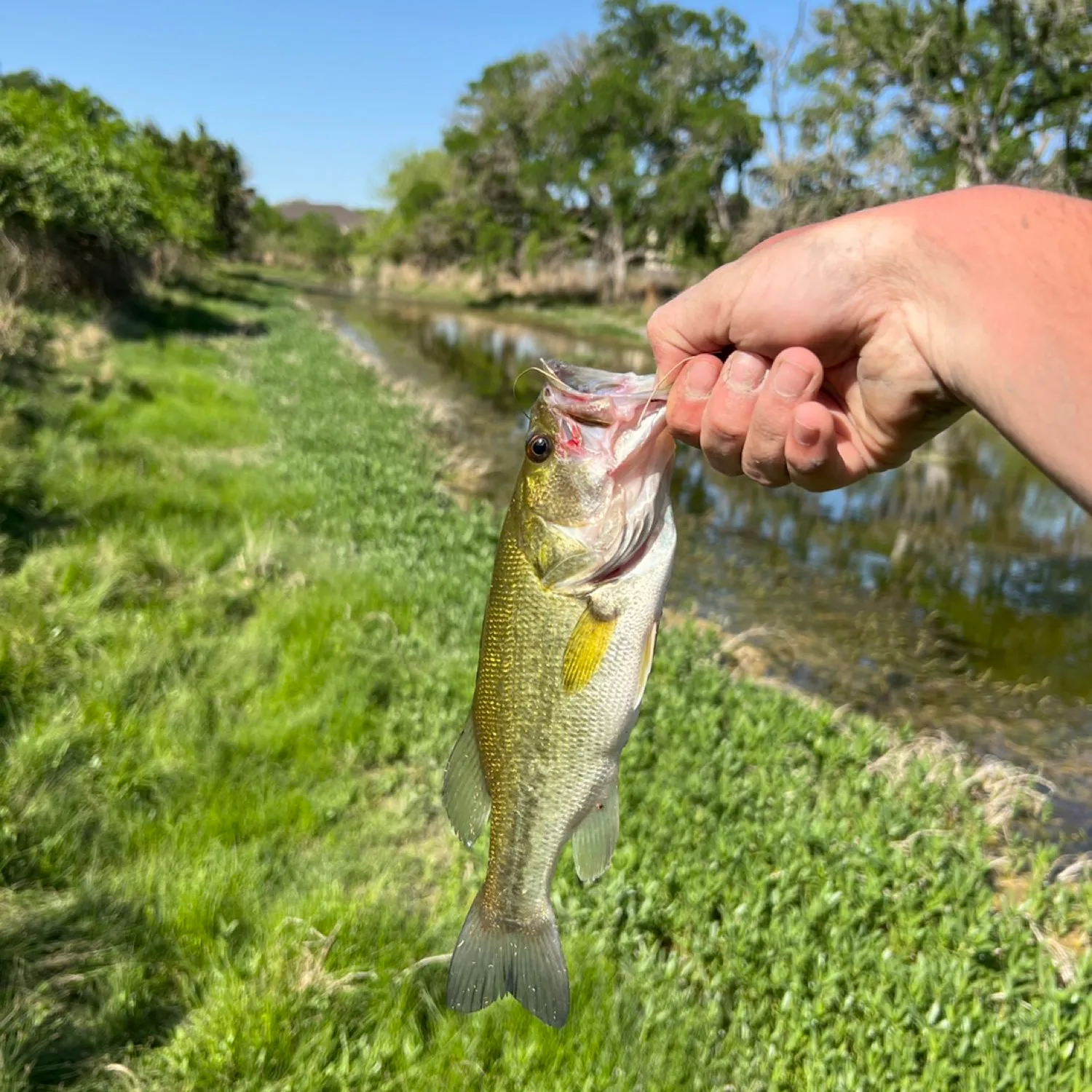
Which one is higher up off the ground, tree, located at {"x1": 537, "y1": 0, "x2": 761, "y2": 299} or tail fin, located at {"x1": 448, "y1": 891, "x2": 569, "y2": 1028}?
tree, located at {"x1": 537, "y1": 0, "x2": 761, "y2": 299}

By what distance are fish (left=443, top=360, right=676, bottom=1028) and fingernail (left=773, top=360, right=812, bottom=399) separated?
302 mm

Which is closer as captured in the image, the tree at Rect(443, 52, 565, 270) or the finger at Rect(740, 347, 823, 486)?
the finger at Rect(740, 347, 823, 486)

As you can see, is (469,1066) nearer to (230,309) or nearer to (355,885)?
(355,885)

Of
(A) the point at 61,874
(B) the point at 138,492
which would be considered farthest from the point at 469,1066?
(B) the point at 138,492

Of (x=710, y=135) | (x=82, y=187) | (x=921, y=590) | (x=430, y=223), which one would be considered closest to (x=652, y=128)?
(x=710, y=135)

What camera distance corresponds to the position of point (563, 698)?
6.77 ft

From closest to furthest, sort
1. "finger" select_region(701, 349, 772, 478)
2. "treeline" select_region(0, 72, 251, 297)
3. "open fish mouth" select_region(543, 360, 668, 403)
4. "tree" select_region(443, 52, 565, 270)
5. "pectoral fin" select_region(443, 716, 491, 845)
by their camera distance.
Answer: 1. "open fish mouth" select_region(543, 360, 668, 403)
2. "finger" select_region(701, 349, 772, 478)
3. "pectoral fin" select_region(443, 716, 491, 845)
4. "treeline" select_region(0, 72, 251, 297)
5. "tree" select_region(443, 52, 565, 270)

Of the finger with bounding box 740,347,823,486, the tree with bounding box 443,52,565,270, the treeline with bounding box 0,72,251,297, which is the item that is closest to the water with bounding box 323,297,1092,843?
the finger with bounding box 740,347,823,486

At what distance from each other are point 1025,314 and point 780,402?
594 millimetres

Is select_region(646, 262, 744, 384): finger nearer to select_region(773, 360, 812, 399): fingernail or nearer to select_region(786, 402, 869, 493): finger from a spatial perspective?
select_region(773, 360, 812, 399): fingernail

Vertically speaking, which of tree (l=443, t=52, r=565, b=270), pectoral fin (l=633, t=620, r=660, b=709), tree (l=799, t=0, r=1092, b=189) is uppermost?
tree (l=443, t=52, r=565, b=270)

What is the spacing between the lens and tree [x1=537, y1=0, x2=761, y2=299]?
138 ft

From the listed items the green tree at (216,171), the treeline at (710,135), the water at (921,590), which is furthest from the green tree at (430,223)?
the water at (921,590)

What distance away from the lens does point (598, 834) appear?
2.21 m
